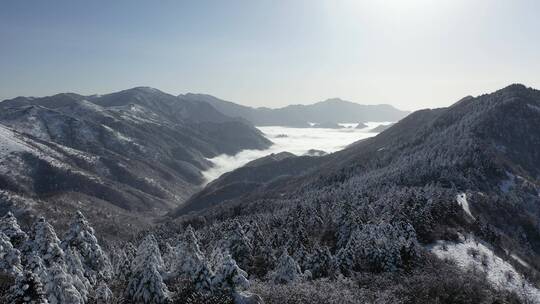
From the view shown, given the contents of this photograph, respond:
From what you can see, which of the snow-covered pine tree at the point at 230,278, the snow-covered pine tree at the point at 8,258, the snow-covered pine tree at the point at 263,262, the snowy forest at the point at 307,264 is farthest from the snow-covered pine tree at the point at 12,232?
the snow-covered pine tree at the point at 230,278

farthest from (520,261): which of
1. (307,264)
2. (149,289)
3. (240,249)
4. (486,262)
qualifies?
(149,289)

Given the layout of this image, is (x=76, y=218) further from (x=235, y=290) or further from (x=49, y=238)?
(x=235, y=290)

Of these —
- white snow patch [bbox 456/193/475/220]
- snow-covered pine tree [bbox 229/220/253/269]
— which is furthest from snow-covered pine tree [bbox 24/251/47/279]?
white snow patch [bbox 456/193/475/220]

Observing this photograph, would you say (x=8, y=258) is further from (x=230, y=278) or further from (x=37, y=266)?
(x=230, y=278)

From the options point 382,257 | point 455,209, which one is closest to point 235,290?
point 382,257

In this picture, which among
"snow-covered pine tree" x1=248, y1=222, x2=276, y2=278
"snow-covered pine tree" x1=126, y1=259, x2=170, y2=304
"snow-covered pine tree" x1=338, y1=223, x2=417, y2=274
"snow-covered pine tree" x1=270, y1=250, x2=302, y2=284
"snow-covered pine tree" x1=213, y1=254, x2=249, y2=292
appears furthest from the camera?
"snow-covered pine tree" x1=248, y1=222, x2=276, y2=278

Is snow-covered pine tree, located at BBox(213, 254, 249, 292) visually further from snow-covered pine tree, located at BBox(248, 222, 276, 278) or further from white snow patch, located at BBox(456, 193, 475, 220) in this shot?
white snow patch, located at BBox(456, 193, 475, 220)

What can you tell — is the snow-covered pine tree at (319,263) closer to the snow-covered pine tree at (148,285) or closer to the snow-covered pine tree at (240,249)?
the snow-covered pine tree at (240,249)
